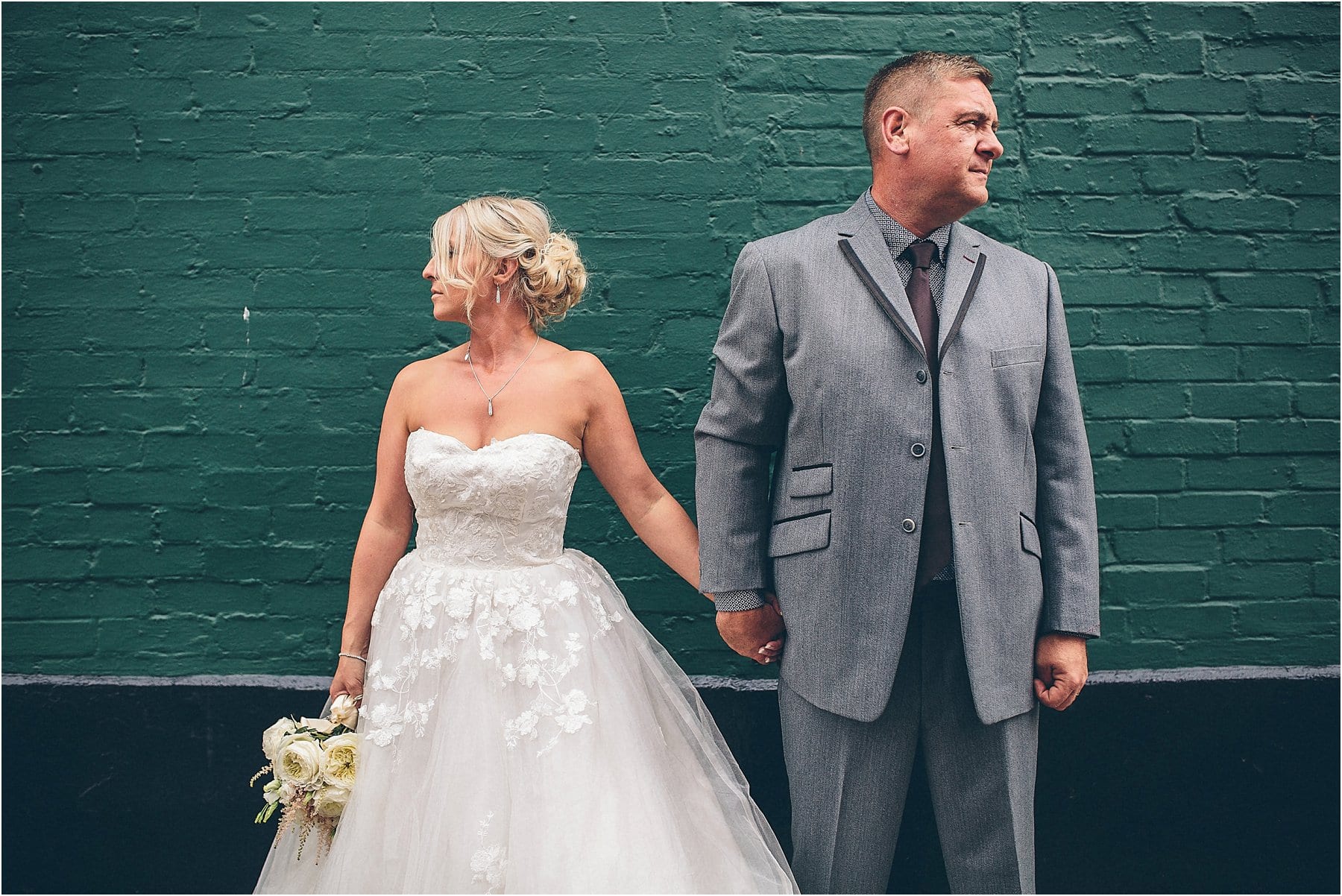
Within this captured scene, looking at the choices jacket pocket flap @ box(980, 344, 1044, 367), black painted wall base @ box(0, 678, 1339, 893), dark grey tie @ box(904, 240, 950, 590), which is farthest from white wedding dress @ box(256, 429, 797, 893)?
jacket pocket flap @ box(980, 344, 1044, 367)

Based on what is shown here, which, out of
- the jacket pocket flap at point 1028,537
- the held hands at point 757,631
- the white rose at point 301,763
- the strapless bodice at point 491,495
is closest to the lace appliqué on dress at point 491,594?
the strapless bodice at point 491,495

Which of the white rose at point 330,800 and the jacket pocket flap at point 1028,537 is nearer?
the jacket pocket flap at point 1028,537

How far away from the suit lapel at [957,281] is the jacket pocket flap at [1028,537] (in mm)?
449

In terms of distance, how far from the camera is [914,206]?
2.37 meters

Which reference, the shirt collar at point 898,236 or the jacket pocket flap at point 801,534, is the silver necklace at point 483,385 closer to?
the jacket pocket flap at point 801,534

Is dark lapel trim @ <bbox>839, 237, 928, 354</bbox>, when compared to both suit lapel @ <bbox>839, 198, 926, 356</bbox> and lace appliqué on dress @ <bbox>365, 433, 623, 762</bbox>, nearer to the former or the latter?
suit lapel @ <bbox>839, 198, 926, 356</bbox>

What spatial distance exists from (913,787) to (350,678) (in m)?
1.80

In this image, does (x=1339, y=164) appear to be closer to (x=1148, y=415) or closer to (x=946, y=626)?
(x=1148, y=415)

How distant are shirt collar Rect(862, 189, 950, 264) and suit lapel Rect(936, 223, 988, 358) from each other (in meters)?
0.02

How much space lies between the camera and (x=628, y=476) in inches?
106

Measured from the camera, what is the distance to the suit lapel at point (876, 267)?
7.46 feet

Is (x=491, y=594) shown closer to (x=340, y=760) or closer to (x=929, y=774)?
(x=340, y=760)

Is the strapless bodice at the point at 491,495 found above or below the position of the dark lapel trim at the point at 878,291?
below

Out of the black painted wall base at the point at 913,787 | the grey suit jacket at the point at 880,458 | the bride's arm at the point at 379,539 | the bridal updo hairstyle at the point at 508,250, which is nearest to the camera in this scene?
the grey suit jacket at the point at 880,458
